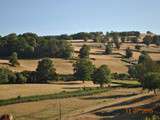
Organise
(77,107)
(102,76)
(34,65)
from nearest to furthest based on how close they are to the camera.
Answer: (77,107) → (102,76) → (34,65)

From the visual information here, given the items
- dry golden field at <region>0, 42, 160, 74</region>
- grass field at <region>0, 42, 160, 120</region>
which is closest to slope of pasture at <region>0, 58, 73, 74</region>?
dry golden field at <region>0, 42, 160, 74</region>

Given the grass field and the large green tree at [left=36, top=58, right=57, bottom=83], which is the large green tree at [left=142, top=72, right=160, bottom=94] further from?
the large green tree at [left=36, top=58, right=57, bottom=83]

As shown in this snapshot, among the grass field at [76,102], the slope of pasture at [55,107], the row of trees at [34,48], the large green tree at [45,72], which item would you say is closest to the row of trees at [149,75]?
the grass field at [76,102]

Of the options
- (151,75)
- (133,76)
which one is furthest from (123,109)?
(133,76)

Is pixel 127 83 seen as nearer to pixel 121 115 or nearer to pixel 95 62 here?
pixel 95 62

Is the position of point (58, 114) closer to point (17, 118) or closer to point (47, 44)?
point (17, 118)

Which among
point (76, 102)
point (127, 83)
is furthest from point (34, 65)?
point (76, 102)
